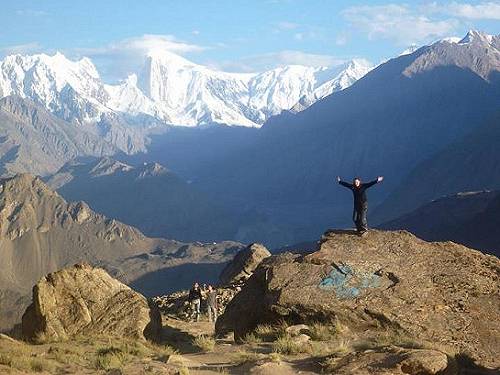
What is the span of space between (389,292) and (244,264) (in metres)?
37.1

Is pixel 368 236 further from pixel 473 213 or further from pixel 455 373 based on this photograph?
pixel 473 213

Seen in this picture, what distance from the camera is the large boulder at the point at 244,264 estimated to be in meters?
53.8

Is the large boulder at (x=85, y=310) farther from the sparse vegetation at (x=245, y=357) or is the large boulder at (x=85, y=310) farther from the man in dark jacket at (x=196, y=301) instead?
the man in dark jacket at (x=196, y=301)

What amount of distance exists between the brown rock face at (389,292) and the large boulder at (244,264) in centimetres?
3025

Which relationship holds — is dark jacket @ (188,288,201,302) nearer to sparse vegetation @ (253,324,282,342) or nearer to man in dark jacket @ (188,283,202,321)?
man in dark jacket @ (188,283,202,321)

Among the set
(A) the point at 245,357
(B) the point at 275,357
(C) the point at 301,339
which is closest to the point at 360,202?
(C) the point at 301,339

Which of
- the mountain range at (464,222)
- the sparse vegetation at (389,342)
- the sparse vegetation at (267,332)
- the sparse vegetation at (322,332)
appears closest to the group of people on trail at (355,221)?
the sparse vegetation at (322,332)

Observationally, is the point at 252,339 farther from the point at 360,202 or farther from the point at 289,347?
the point at 360,202

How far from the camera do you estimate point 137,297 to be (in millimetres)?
23562

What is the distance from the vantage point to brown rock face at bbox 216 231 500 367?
58.6ft

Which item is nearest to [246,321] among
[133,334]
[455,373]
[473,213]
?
[133,334]

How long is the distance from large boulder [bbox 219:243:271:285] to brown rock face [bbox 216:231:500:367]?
30246mm

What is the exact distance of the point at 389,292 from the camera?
19.1 metres

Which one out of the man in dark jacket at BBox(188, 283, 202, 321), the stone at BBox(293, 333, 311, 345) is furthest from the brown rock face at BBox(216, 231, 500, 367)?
the man in dark jacket at BBox(188, 283, 202, 321)
